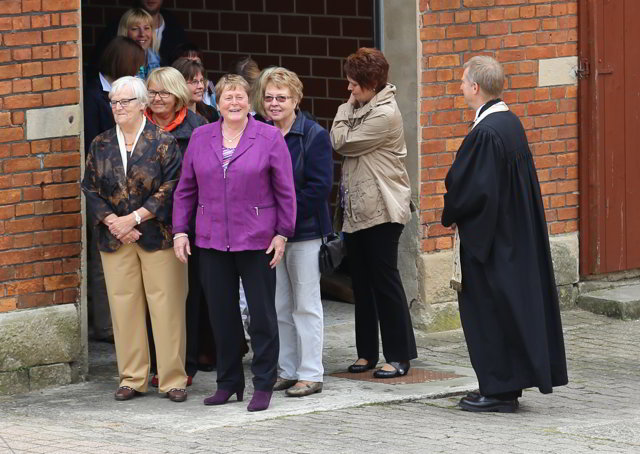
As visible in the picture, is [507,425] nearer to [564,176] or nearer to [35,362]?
[35,362]

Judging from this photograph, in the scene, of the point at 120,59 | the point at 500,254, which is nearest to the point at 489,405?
the point at 500,254

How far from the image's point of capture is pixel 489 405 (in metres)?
7.54

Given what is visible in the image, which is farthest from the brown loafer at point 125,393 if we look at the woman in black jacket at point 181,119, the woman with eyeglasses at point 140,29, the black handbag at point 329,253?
the woman with eyeglasses at point 140,29

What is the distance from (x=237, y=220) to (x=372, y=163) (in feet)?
3.77

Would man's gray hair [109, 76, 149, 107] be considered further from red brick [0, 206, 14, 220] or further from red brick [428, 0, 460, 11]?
red brick [428, 0, 460, 11]

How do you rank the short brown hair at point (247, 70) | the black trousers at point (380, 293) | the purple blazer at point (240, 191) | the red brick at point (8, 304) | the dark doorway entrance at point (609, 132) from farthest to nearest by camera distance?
the dark doorway entrance at point (609, 132), the short brown hair at point (247, 70), the black trousers at point (380, 293), the red brick at point (8, 304), the purple blazer at point (240, 191)

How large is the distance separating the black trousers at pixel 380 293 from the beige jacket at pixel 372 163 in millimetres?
90

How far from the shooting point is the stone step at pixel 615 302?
10.1 meters

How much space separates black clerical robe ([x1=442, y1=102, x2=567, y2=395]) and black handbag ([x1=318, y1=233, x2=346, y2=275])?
2.33 feet

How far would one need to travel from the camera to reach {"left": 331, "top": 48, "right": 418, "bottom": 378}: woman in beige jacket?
26.8ft

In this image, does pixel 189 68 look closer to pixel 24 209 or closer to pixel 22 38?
pixel 22 38

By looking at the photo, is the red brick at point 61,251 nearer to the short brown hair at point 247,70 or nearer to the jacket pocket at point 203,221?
the jacket pocket at point 203,221

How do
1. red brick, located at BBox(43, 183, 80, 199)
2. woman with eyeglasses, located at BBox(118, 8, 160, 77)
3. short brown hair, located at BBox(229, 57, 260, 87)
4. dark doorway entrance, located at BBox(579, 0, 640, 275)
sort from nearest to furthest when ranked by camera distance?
red brick, located at BBox(43, 183, 80, 199) → short brown hair, located at BBox(229, 57, 260, 87) → woman with eyeglasses, located at BBox(118, 8, 160, 77) → dark doorway entrance, located at BBox(579, 0, 640, 275)

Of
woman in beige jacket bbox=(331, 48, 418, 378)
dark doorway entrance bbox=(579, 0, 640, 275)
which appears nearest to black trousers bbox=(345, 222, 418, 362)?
woman in beige jacket bbox=(331, 48, 418, 378)
